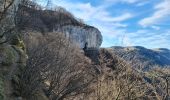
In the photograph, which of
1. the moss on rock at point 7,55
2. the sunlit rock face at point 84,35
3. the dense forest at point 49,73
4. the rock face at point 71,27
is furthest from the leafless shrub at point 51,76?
the sunlit rock face at point 84,35

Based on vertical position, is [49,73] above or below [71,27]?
below

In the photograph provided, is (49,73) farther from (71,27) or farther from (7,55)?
(71,27)

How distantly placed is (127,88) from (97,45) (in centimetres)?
11395

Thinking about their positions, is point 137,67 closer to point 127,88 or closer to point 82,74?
point 127,88

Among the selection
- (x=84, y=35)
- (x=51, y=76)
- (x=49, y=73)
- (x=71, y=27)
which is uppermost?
(x=71, y=27)

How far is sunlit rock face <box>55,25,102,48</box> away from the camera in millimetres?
129750

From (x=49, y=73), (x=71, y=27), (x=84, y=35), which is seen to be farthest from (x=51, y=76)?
(x=84, y=35)

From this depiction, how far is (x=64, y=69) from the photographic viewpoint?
32.4 meters

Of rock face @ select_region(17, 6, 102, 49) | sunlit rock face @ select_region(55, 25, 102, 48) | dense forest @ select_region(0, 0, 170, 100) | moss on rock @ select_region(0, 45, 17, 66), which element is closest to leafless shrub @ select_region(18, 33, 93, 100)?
dense forest @ select_region(0, 0, 170, 100)

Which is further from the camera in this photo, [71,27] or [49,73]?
[71,27]

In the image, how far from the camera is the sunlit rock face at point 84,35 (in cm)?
12975

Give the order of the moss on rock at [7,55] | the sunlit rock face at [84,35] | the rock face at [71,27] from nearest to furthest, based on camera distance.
→ the moss on rock at [7,55], the rock face at [71,27], the sunlit rock face at [84,35]

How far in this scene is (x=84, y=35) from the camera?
456ft

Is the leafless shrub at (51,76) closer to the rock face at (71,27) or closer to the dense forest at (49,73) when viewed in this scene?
the dense forest at (49,73)
